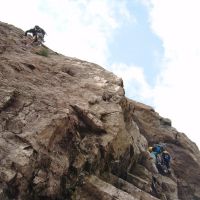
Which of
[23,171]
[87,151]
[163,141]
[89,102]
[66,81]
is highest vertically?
[163,141]

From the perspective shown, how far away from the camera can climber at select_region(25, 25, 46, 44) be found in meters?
32.8

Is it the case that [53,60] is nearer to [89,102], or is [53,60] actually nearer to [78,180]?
[89,102]

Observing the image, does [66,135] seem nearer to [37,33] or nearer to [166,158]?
[166,158]

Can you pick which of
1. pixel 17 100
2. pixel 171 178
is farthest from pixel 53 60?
pixel 171 178

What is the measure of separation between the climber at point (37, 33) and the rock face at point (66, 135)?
139 inches

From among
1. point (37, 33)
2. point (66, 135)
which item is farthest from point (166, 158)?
point (37, 33)

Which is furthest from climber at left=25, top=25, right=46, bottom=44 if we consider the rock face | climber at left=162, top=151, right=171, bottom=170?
climber at left=162, top=151, right=171, bottom=170

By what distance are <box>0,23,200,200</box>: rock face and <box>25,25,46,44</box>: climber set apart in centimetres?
353

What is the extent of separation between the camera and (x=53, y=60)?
27.1m

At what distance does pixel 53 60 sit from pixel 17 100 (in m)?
9.64

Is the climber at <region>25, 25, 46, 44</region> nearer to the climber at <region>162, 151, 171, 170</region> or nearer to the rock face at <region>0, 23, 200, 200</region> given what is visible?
the rock face at <region>0, 23, 200, 200</region>

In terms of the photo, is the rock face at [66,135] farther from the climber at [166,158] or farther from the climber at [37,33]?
the climber at [37,33]

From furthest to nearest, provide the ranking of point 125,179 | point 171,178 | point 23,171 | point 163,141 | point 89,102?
point 163,141 → point 171,178 → point 125,179 → point 89,102 → point 23,171

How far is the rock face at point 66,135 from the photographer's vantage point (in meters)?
15.1
